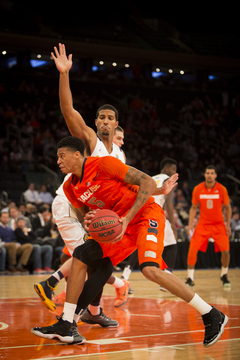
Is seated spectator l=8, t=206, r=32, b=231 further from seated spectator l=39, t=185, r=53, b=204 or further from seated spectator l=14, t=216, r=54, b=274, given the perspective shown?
seated spectator l=39, t=185, r=53, b=204

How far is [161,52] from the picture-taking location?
2253cm

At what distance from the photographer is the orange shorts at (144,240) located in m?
3.79

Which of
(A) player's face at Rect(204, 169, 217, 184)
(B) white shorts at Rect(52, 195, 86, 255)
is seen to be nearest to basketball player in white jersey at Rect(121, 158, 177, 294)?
(A) player's face at Rect(204, 169, 217, 184)

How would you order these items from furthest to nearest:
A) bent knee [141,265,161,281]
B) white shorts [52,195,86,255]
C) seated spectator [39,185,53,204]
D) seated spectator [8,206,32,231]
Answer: seated spectator [39,185,53,204] < seated spectator [8,206,32,231] < white shorts [52,195,86,255] < bent knee [141,265,161,281]

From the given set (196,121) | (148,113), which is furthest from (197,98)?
(148,113)

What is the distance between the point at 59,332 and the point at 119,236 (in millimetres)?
912

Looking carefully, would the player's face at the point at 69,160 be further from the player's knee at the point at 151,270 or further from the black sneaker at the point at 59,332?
the black sneaker at the point at 59,332

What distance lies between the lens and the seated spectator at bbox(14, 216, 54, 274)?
11219 mm

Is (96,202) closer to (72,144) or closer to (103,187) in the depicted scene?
(103,187)

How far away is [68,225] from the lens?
5.45m

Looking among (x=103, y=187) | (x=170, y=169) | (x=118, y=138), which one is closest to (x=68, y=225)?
(x=118, y=138)

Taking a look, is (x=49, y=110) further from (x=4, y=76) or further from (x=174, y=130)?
(x=174, y=130)

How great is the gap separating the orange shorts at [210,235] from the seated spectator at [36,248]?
4.13 metres

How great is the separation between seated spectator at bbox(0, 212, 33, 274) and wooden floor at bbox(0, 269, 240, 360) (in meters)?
3.97
